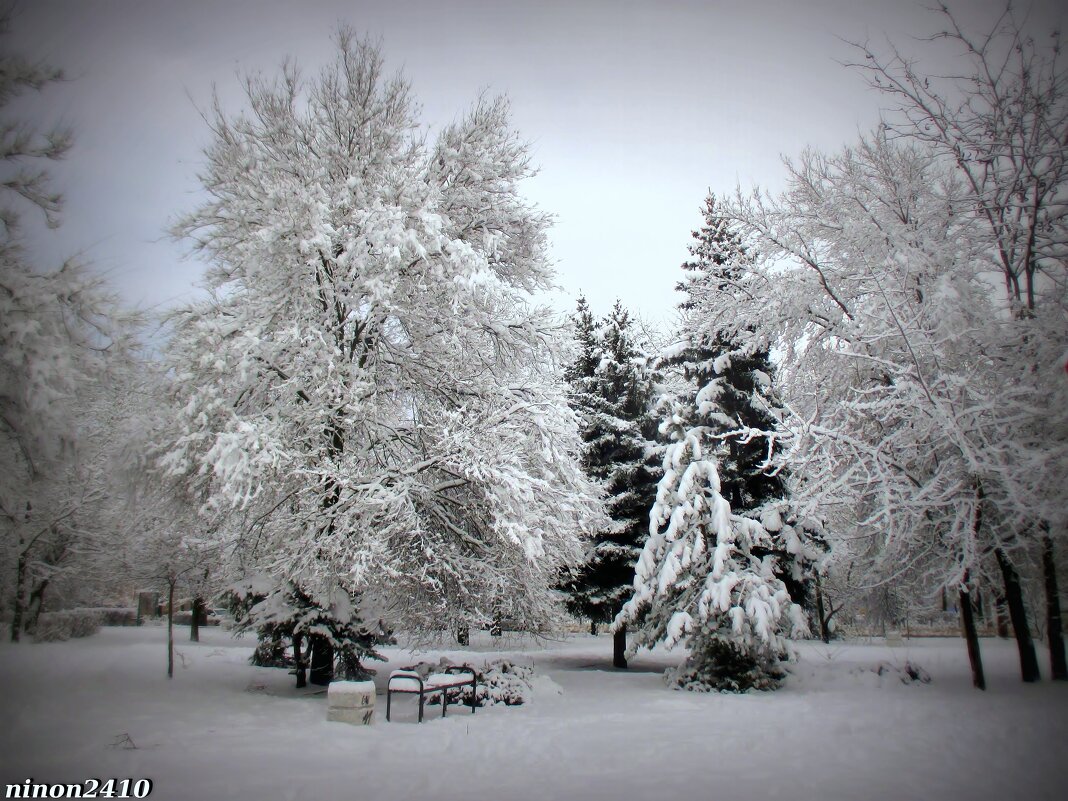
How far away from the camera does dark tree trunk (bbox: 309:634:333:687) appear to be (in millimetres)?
11461

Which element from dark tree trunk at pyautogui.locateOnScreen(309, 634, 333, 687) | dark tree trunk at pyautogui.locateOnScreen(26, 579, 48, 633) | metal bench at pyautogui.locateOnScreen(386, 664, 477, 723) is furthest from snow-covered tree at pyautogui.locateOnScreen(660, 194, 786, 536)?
dark tree trunk at pyautogui.locateOnScreen(26, 579, 48, 633)

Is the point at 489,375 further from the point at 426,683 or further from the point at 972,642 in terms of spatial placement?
the point at 972,642

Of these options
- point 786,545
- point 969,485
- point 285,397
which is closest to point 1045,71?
point 969,485

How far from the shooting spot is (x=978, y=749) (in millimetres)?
6680

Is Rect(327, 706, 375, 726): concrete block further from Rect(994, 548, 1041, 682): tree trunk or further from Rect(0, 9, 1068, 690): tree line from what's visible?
Rect(994, 548, 1041, 682): tree trunk

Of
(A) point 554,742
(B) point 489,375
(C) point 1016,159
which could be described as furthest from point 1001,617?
(A) point 554,742

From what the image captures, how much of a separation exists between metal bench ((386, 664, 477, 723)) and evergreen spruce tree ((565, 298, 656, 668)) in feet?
18.8

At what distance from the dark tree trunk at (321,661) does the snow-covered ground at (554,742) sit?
2.13ft

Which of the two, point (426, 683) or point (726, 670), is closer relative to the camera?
point (426, 683)

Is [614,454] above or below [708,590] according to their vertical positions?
above

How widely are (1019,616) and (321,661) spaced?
1245cm

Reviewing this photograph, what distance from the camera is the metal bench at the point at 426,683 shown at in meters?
9.15

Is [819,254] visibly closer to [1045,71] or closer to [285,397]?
[1045,71]

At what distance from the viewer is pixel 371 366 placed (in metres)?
11.8
